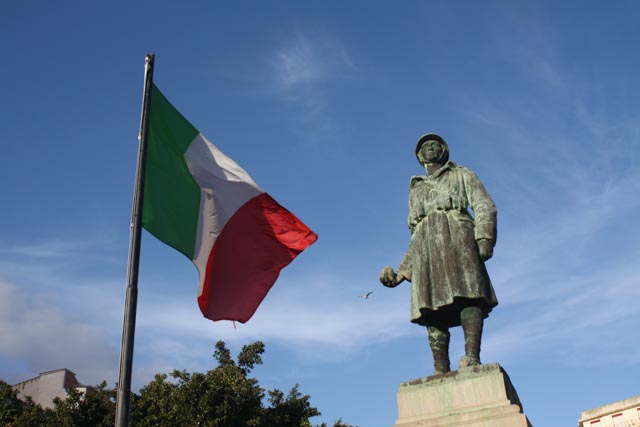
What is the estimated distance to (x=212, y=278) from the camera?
8.14 m

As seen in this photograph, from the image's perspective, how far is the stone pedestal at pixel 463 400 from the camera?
6789 mm

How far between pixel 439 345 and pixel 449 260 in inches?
39.9

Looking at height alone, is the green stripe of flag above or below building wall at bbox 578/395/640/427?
below

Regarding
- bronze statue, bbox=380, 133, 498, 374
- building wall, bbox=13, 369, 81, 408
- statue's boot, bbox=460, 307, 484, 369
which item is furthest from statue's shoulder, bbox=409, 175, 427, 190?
building wall, bbox=13, 369, 81, 408

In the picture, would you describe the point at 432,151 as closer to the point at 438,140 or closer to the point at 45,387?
the point at 438,140

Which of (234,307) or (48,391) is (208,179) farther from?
(48,391)

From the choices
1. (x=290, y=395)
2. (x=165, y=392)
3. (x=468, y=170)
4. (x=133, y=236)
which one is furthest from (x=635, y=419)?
(x=133, y=236)

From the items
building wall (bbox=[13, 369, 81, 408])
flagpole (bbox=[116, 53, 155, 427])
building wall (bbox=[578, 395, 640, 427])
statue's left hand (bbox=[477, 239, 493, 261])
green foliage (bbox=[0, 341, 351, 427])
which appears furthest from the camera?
building wall (bbox=[578, 395, 640, 427])

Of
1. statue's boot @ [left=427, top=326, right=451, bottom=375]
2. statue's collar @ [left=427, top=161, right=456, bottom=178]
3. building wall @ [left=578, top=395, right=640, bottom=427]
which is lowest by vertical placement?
statue's boot @ [left=427, top=326, right=451, bottom=375]

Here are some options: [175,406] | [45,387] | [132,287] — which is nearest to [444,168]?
[132,287]

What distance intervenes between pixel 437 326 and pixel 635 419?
45046mm

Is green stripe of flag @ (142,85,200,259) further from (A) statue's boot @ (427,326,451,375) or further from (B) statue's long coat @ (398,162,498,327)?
(A) statue's boot @ (427,326,451,375)

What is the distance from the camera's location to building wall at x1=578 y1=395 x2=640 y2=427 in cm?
4671

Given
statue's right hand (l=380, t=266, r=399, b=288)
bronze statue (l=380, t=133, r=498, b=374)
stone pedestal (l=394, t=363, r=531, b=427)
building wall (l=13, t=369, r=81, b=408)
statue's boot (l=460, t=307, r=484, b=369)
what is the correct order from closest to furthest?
stone pedestal (l=394, t=363, r=531, b=427)
statue's boot (l=460, t=307, r=484, b=369)
bronze statue (l=380, t=133, r=498, b=374)
statue's right hand (l=380, t=266, r=399, b=288)
building wall (l=13, t=369, r=81, b=408)
